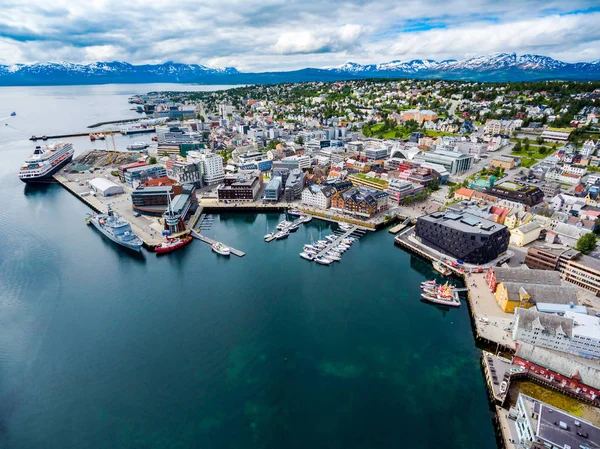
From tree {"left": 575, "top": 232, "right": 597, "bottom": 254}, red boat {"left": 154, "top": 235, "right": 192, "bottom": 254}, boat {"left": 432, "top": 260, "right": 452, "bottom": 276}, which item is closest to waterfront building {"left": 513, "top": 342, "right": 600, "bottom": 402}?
boat {"left": 432, "top": 260, "right": 452, "bottom": 276}

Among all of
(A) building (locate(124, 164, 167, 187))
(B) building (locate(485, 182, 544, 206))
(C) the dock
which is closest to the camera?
(C) the dock

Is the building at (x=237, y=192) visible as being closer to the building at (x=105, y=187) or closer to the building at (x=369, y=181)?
the building at (x=369, y=181)

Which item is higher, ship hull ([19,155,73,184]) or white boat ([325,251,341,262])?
ship hull ([19,155,73,184])

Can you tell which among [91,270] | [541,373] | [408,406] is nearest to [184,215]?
[91,270]

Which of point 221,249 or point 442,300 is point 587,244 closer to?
point 442,300

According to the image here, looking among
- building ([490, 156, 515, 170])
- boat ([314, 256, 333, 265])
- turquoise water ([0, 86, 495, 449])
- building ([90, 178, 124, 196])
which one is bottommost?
turquoise water ([0, 86, 495, 449])

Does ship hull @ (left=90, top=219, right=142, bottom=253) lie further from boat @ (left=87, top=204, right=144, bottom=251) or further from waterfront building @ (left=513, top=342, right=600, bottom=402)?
waterfront building @ (left=513, top=342, right=600, bottom=402)
